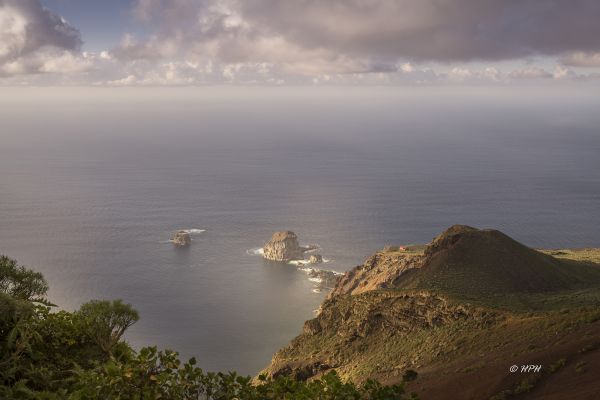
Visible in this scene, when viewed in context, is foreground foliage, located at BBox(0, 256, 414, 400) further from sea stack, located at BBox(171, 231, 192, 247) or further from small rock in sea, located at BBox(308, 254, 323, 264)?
sea stack, located at BBox(171, 231, 192, 247)

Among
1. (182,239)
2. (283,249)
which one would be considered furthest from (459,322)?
→ (182,239)

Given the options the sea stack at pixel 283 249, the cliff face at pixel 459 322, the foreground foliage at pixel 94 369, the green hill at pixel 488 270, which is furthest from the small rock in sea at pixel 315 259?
the foreground foliage at pixel 94 369

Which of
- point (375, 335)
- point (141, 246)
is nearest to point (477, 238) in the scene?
point (375, 335)

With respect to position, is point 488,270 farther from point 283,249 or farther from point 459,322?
point 283,249

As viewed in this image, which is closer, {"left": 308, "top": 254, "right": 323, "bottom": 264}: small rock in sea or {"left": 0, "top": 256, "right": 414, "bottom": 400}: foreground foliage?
{"left": 0, "top": 256, "right": 414, "bottom": 400}: foreground foliage

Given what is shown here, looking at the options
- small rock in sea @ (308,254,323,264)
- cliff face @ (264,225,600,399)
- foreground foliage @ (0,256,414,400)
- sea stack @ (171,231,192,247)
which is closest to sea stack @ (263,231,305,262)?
small rock in sea @ (308,254,323,264)

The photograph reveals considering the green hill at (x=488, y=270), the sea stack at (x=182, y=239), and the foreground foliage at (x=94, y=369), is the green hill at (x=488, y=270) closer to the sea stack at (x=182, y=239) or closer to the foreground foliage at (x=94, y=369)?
the foreground foliage at (x=94, y=369)
